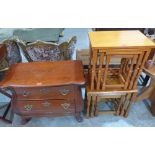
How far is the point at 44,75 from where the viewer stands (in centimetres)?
139

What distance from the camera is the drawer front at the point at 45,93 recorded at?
1.36m

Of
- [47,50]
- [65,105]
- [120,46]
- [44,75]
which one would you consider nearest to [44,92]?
[44,75]

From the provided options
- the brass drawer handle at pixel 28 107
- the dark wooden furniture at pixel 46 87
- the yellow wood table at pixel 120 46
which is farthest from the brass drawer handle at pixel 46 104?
the yellow wood table at pixel 120 46

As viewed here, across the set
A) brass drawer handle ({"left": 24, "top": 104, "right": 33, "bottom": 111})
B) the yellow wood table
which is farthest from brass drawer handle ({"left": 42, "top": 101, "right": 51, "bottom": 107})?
the yellow wood table

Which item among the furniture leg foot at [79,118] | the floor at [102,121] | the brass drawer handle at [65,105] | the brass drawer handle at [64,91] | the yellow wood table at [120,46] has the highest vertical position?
the yellow wood table at [120,46]

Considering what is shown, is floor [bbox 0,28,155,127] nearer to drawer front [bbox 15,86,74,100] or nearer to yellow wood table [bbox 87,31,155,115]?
drawer front [bbox 15,86,74,100]

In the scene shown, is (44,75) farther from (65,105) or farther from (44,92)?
(65,105)

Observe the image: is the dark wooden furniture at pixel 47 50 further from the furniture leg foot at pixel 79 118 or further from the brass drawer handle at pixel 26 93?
the furniture leg foot at pixel 79 118

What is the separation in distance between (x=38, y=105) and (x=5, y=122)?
0.56m

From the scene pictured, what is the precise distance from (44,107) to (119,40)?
897 mm

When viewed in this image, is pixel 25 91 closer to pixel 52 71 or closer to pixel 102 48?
pixel 52 71

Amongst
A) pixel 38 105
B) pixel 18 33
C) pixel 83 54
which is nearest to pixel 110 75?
pixel 83 54

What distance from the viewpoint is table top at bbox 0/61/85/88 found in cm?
130

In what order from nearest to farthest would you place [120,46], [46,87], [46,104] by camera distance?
[120,46]
[46,87]
[46,104]
